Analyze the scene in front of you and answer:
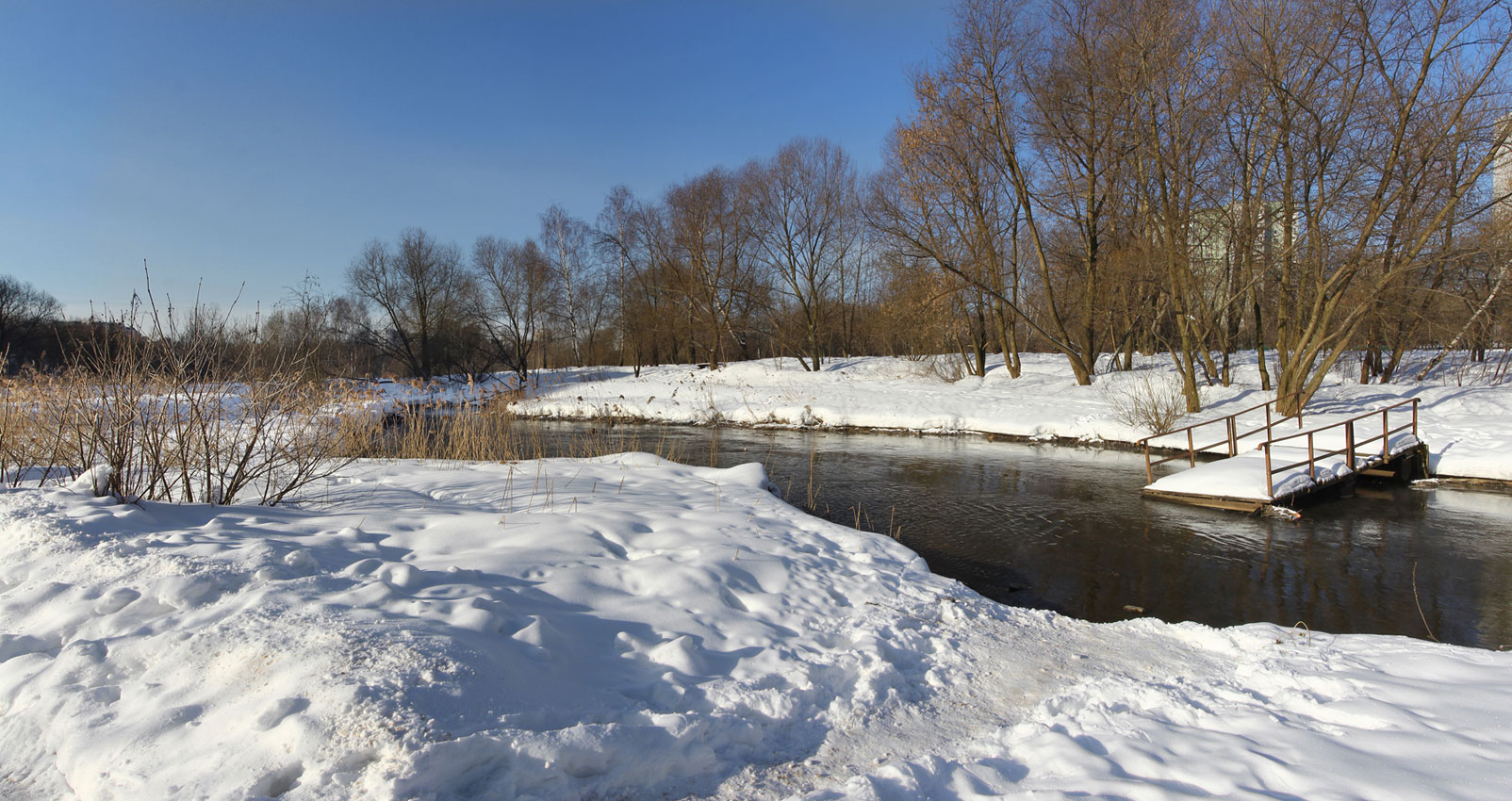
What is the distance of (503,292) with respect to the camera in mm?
37875

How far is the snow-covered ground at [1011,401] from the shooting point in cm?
1359

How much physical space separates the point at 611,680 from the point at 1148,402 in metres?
15.9

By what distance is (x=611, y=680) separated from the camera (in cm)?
336

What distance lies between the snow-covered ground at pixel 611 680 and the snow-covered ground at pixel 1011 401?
34.0 ft

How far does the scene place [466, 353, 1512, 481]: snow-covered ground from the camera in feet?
44.6

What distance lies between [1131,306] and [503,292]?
29703 mm

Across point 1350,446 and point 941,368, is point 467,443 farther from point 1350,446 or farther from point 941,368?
point 941,368

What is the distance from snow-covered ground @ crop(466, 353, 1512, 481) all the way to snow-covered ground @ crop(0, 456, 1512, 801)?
34.0ft

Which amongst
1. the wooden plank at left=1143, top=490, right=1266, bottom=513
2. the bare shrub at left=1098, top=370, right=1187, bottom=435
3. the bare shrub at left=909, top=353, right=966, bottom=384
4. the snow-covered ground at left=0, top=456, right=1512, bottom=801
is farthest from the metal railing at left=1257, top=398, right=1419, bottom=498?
the bare shrub at left=909, top=353, right=966, bottom=384

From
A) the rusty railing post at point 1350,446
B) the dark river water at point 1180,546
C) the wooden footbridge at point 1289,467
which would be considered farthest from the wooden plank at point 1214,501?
the rusty railing post at point 1350,446

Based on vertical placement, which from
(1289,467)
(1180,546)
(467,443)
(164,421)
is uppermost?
(164,421)

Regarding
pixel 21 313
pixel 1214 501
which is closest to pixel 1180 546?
pixel 1214 501

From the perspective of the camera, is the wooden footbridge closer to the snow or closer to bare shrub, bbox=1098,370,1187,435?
the snow

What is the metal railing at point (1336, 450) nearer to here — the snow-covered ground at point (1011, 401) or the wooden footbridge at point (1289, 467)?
the wooden footbridge at point (1289, 467)
